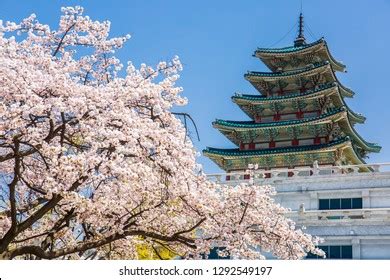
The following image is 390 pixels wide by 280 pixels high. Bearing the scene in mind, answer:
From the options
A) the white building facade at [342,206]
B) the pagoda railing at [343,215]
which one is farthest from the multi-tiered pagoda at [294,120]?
the pagoda railing at [343,215]

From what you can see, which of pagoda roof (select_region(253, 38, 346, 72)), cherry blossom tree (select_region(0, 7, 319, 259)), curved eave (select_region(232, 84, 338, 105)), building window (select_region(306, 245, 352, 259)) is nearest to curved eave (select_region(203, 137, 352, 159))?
curved eave (select_region(232, 84, 338, 105))

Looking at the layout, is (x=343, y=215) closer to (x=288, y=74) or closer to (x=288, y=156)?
(x=288, y=156)

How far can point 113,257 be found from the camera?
14281 mm

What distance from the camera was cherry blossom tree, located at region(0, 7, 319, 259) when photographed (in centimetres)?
1018

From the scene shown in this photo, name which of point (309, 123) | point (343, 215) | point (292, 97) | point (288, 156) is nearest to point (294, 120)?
point (309, 123)

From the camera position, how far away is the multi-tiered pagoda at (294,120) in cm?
3659

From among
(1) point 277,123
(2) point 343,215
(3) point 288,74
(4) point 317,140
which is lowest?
(2) point 343,215

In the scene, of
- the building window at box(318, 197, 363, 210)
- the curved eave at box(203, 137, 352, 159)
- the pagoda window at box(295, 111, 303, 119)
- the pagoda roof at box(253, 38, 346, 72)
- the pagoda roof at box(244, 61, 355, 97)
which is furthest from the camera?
the pagoda roof at box(253, 38, 346, 72)

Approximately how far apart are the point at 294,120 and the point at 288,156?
7.95 ft

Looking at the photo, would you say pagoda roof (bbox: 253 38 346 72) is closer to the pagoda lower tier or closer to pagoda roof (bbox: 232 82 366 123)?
pagoda roof (bbox: 232 82 366 123)

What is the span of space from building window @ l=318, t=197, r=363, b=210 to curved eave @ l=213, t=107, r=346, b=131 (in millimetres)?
7201

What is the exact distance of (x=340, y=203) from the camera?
30.2 metres

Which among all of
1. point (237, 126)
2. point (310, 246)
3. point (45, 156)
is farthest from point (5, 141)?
point (237, 126)

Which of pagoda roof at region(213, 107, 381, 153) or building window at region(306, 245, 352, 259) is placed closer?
building window at region(306, 245, 352, 259)
